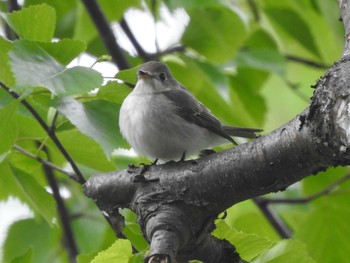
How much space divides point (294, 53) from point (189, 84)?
1459mm

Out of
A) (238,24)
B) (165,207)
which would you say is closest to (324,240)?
(238,24)

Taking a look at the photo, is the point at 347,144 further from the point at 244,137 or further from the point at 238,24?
the point at 238,24

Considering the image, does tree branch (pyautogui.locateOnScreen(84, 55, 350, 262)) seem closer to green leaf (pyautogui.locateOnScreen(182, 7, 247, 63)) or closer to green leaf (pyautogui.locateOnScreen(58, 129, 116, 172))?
green leaf (pyautogui.locateOnScreen(58, 129, 116, 172))

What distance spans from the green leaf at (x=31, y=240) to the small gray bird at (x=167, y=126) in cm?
115

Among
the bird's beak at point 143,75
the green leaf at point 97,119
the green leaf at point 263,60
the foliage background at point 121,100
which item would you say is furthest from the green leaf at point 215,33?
the green leaf at point 97,119

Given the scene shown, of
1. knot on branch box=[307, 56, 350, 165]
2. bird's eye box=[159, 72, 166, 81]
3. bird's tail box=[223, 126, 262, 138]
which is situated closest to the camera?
knot on branch box=[307, 56, 350, 165]

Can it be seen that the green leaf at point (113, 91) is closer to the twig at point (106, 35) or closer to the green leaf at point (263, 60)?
the green leaf at point (263, 60)

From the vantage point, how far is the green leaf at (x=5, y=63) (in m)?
2.94

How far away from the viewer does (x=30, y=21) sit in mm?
2977

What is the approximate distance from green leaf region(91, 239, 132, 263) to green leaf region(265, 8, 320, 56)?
Answer: 2606 millimetres

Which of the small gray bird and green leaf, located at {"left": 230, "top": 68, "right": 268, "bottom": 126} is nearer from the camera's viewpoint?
the small gray bird

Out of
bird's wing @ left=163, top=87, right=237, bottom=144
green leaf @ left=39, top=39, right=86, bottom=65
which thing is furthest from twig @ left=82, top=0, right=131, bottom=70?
green leaf @ left=39, top=39, right=86, bottom=65

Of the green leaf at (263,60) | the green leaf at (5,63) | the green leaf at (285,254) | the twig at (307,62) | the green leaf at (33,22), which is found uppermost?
the green leaf at (33,22)

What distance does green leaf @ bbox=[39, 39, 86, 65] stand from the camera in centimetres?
281
